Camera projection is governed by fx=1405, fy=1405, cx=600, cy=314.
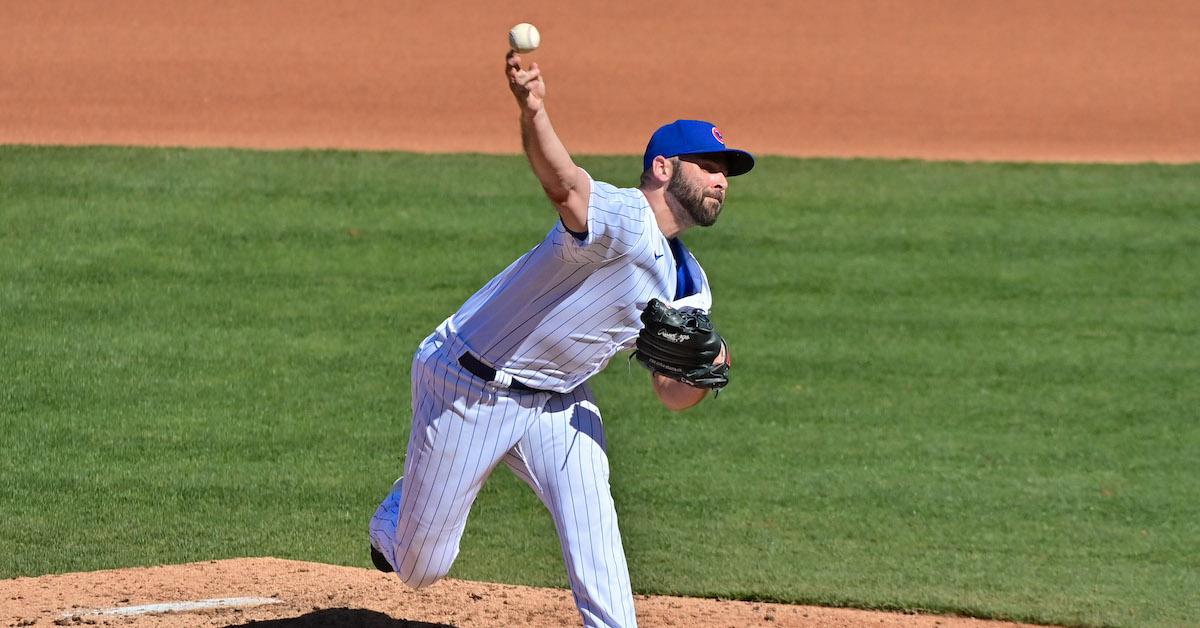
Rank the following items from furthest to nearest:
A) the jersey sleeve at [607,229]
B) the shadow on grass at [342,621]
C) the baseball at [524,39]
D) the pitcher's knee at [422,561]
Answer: the shadow on grass at [342,621]
the pitcher's knee at [422,561]
the jersey sleeve at [607,229]
the baseball at [524,39]

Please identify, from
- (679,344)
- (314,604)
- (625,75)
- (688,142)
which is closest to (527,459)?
(679,344)

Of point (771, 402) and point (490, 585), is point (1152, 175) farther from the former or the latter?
point (490, 585)

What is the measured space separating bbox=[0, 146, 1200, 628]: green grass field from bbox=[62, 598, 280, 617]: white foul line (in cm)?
75

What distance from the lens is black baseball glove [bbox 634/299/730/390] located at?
4.13 meters

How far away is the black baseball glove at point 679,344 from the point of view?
4.13 meters

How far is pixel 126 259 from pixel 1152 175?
27.3ft

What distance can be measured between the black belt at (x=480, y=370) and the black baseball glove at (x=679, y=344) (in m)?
0.38

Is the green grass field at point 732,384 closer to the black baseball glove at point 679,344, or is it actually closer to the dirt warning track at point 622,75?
the dirt warning track at point 622,75

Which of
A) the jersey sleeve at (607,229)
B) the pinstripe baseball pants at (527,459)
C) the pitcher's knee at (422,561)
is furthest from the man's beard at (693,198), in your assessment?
the pitcher's knee at (422,561)

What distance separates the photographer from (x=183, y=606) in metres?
5.16

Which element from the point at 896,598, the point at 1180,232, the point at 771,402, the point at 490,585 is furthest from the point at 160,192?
the point at 1180,232

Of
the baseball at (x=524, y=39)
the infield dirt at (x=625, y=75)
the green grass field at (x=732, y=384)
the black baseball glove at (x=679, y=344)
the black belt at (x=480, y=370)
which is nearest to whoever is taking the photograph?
the baseball at (x=524, y=39)

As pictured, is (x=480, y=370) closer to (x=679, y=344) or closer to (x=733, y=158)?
(x=679, y=344)

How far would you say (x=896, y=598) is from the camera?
580 cm
